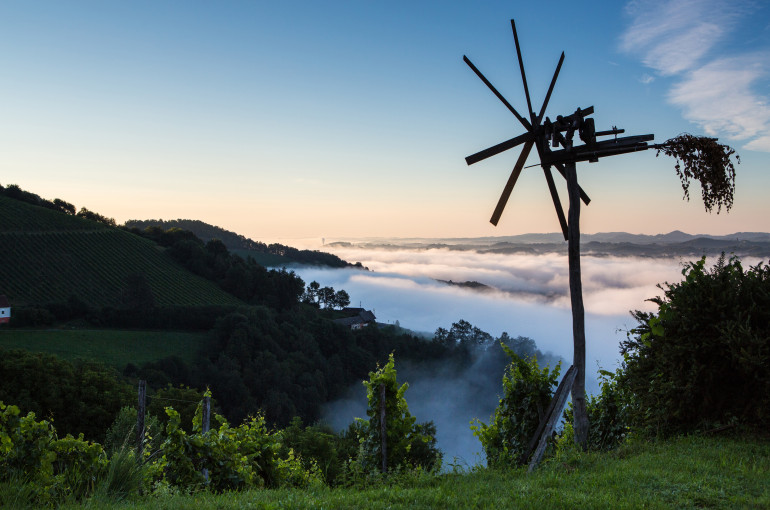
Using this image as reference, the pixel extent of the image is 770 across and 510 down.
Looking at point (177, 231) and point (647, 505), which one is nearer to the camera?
point (647, 505)

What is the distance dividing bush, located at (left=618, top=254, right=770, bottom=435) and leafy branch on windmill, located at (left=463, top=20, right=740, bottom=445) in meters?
1.03

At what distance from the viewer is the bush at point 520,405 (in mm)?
10625

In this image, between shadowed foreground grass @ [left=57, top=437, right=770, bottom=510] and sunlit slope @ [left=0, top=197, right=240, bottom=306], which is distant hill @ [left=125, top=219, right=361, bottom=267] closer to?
sunlit slope @ [left=0, top=197, right=240, bottom=306]

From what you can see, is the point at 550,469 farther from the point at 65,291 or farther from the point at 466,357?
the point at 466,357

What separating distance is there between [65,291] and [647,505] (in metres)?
85.8

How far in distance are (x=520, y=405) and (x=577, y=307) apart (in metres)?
3.48

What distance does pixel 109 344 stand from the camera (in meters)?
66.4

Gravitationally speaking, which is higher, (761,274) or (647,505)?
(761,274)

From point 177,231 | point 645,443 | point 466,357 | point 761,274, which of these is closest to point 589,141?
point 761,274

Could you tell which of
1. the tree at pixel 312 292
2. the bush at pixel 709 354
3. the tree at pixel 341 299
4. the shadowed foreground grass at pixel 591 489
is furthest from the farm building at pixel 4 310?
the bush at pixel 709 354

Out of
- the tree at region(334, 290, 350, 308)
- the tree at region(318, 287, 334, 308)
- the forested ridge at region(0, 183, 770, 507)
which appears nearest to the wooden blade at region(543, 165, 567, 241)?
the forested ridge at region(0, 183, 770, 507)

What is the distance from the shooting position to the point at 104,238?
92.9 metres

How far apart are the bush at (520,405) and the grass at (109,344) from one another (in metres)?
56.5

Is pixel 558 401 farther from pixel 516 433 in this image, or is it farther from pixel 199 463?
pixel 199 463
